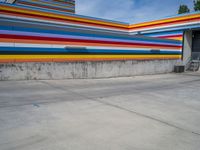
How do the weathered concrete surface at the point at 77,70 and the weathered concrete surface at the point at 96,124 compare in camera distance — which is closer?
the weathered concrete surface at the point at 96,124

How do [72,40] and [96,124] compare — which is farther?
[72,40]

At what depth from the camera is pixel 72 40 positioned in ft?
33.2

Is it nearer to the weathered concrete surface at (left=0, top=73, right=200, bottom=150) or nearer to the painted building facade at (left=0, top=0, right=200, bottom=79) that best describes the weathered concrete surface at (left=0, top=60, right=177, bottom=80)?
the painted building facade at (left=0, top=0, right=200, bottom=79)

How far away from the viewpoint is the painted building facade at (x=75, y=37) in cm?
844

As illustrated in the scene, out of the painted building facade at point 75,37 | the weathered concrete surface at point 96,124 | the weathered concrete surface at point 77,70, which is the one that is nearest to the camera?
the weathered concrete surface at point 96,124

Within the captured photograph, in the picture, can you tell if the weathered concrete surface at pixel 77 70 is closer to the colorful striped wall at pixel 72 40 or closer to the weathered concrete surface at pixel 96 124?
the colorful striped wall at pixel 72 40

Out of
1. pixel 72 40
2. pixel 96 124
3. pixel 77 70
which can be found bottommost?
pixel 96 124

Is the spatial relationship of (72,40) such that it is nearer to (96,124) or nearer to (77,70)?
(77,70)

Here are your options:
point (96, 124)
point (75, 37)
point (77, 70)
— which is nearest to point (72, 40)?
point (75, 37)

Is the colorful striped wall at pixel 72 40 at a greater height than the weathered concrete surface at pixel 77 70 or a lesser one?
greater

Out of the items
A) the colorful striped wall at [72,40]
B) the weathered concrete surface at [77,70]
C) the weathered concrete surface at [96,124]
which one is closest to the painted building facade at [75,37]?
the colorful striped wall at [72,40]

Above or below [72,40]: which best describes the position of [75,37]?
above

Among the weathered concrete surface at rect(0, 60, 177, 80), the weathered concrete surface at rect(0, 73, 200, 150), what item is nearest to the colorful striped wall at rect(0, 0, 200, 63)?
the weathered concrete surface at rect(0, 60, 177, 80)

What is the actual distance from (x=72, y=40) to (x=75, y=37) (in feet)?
0.91
